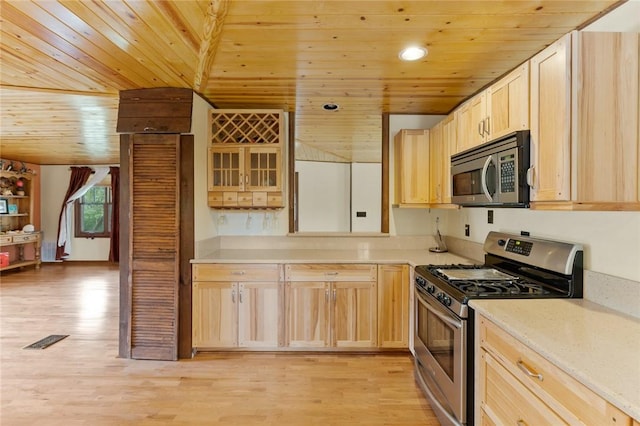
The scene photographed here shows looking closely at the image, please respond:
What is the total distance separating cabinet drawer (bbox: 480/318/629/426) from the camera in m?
0.96

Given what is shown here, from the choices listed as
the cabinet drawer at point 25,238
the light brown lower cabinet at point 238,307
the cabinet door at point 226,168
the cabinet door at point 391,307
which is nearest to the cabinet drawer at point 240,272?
the light brown lower cabinet at point 238,307

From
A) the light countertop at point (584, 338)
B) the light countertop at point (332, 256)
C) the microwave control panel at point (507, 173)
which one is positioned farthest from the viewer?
the light countertop at point (332, 256)

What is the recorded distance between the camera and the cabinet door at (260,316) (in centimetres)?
296

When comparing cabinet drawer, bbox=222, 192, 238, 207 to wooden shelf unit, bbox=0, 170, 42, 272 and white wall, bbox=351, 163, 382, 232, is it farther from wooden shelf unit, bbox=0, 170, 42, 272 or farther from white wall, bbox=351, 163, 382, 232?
wooden shelf unit, bbox=0, 170, 42, 272

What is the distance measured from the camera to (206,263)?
2939 millimetres

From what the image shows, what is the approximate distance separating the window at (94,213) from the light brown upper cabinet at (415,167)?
264 inches

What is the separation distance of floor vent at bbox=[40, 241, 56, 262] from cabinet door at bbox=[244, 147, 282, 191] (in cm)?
640

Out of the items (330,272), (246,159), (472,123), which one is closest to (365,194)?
(246,159)

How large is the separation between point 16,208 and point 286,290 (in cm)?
675

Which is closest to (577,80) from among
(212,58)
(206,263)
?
(212,58)

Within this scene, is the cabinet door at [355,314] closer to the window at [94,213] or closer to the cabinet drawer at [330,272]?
the cabinet drawer at [330,272]

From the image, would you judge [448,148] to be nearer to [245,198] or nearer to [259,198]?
[259,198]

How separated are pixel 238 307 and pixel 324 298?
2.49 feet

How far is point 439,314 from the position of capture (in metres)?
2.03
